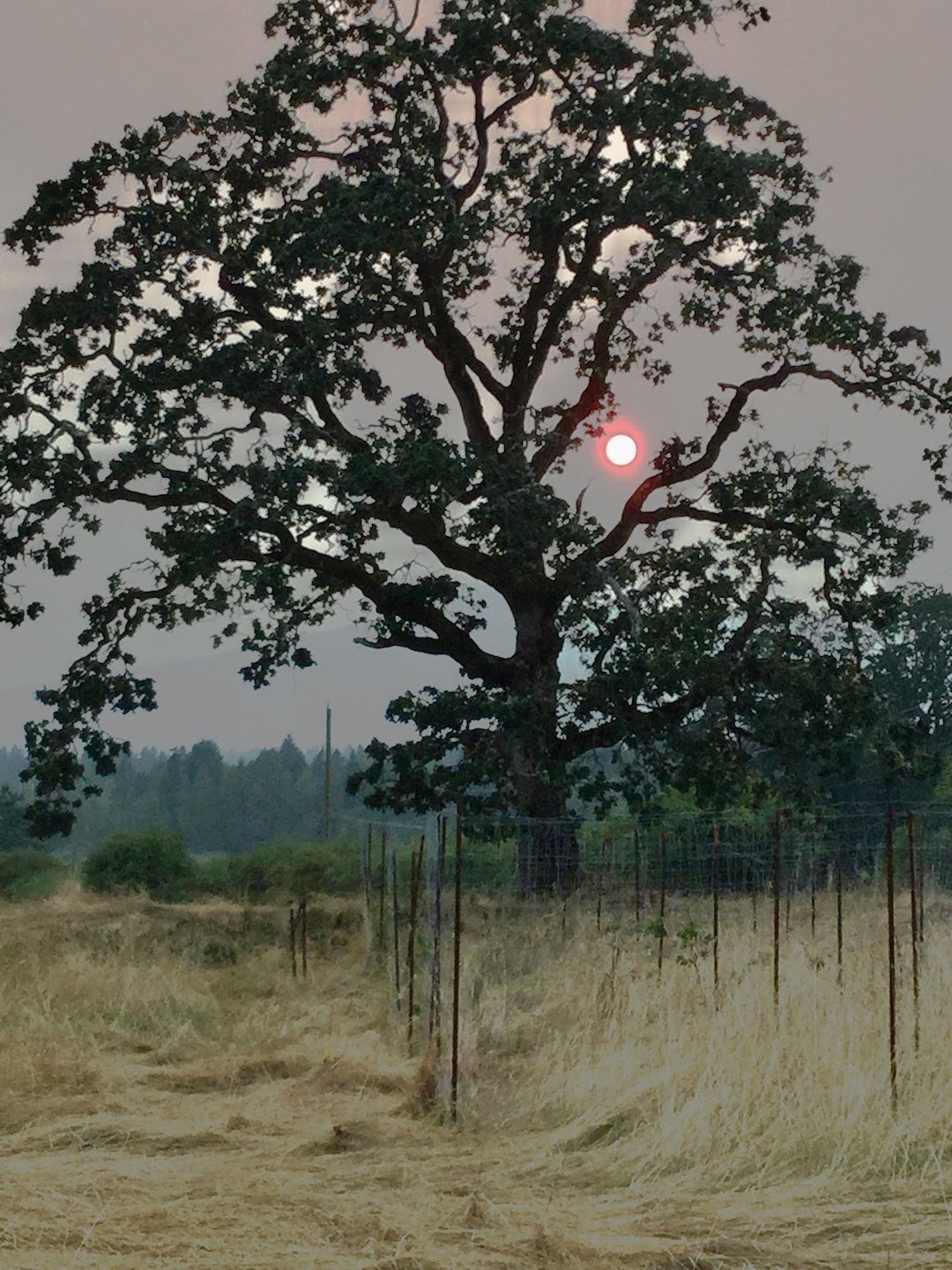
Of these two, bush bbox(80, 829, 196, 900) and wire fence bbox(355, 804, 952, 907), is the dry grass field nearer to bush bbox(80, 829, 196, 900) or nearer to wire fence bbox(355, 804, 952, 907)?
wire fence bbox(355, 804, 952, 907)

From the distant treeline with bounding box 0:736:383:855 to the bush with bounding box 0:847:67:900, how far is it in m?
61.0

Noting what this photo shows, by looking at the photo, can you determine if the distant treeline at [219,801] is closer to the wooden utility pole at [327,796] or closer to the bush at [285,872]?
the wooden utility pole at [327,796]

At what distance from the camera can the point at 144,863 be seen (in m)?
30.9

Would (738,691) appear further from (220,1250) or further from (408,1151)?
(220,1250)

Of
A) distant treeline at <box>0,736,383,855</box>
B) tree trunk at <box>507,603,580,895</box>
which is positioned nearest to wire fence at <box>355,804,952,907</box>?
tree trunk at <box>507,603,580,895</box>

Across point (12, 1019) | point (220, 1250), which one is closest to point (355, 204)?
point (12, 1019)

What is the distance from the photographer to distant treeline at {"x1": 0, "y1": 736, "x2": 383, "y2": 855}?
11012 centimetres

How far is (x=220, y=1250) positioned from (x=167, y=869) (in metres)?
24.4

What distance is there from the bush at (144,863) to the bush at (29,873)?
85cm

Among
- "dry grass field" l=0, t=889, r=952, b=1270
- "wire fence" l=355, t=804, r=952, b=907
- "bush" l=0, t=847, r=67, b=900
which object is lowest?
"dry grass field" l=0, t=889, r=952, b=1270

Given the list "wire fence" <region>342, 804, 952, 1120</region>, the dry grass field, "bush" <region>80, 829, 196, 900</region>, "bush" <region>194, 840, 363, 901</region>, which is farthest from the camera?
"bush" <region>80, 829, 196, 900</region>

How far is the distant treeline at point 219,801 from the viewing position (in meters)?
110

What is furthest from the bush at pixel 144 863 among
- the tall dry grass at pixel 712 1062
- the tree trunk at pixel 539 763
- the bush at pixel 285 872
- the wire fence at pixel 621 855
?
the tall dry grass at pixel 712 1062

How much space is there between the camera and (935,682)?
43406 mm
